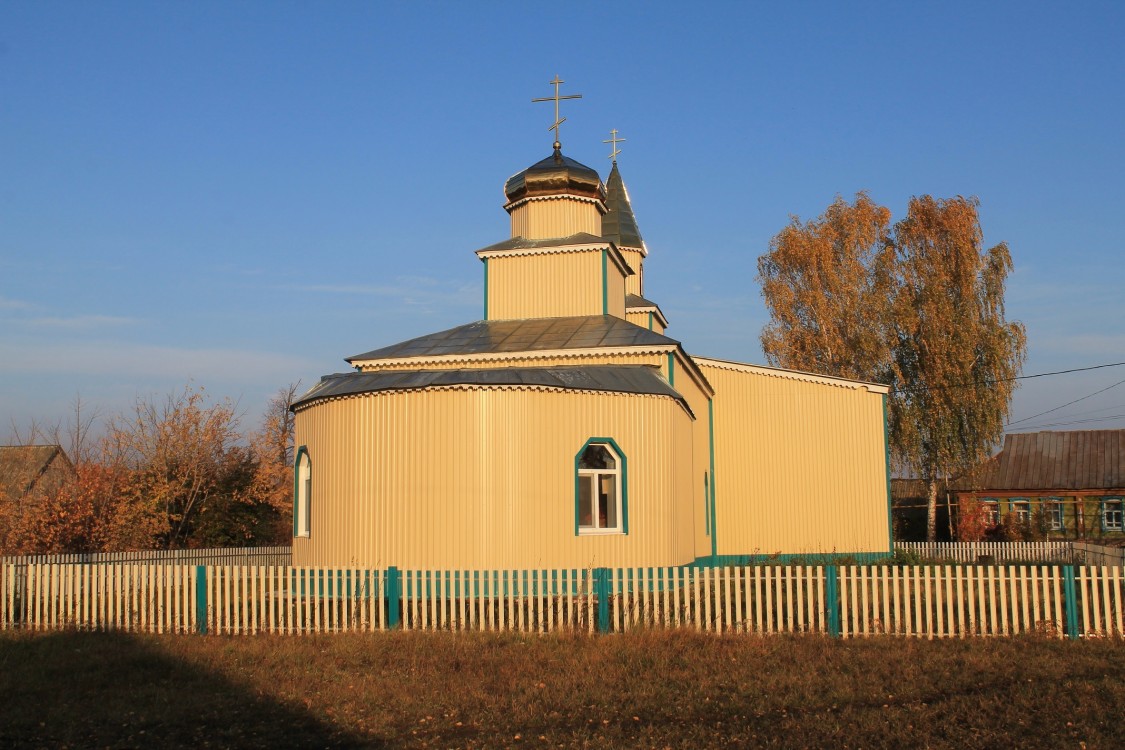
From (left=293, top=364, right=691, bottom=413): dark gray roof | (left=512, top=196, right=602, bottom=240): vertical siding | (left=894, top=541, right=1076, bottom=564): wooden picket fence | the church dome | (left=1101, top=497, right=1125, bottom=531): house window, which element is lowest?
(left=894, top=541, right=1076, bottom=564): wooden picket fence

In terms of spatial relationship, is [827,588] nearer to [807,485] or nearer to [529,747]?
[529,747]

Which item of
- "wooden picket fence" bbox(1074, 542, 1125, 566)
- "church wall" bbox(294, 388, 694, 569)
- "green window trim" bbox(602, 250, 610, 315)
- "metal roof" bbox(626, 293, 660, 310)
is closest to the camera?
"church wall" bbox(294, 388, 694, 569)

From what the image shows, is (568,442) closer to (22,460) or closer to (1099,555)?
(1099,555)

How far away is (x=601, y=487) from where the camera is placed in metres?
14.5

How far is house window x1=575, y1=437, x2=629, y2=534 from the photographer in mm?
14211

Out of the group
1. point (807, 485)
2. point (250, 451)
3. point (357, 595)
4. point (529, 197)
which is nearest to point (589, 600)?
point (357, 595)

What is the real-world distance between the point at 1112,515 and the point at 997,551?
337 inches

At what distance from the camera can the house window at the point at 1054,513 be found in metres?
32.8

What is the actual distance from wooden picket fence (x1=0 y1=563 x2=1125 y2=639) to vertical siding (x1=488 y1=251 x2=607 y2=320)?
23.5 feet

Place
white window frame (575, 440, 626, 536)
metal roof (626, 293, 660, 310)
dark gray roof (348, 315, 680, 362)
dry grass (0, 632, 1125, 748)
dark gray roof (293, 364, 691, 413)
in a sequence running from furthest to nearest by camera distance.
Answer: metal roof (626, 293, 660, 310) → dark gray roof (348, 315, 680, 362) → white window frame (575, 440, 626, 536) → dark gray roof (293, 364, 691, 413) → dry grass (0, 632, 1125, 748)

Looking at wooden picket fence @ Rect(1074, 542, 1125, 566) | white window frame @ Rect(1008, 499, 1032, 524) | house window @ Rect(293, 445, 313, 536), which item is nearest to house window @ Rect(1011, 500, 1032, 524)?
white window frame @ Rect(1008, 499, 1032, 524)

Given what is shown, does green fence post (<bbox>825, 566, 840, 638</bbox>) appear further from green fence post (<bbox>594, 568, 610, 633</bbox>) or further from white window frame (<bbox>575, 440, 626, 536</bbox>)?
white window frame (<bbox>575, 440, 626, 536</bbox>)

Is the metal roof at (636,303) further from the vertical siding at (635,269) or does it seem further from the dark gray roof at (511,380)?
the dark gray roof at (511,380)

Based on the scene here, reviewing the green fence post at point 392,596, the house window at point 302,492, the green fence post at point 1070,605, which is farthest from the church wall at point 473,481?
the green fence post at point 1070,605
